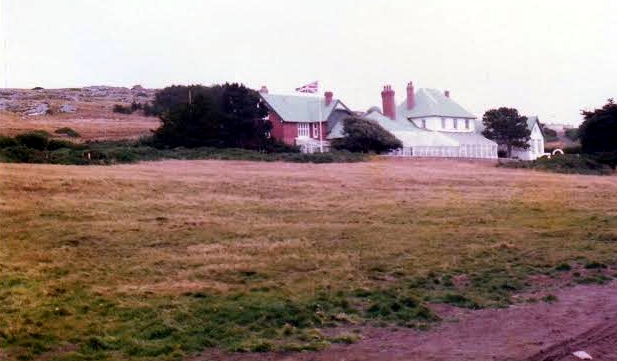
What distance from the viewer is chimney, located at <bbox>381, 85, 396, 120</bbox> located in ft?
260

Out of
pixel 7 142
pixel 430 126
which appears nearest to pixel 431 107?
pixel 430 126

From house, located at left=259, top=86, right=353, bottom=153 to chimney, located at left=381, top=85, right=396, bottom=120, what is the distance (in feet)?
14.7

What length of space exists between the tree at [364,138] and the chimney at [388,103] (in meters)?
12.0

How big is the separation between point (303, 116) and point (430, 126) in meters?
15.3

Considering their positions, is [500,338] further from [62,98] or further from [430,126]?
[62,98]

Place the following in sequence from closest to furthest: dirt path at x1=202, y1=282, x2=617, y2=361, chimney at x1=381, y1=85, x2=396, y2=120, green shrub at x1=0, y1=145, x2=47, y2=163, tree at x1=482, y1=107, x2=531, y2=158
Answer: dirt path at x1=202, y1=282, x2=617, y2=361, green shrub at x1=0, y1=145, x2=47, y2=163, chimney at x1=381, y1=85, x2=396, y2=120, tree at x1=482, y1=107, x2=531, y2=158

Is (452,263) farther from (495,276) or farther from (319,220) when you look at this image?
(319,220)

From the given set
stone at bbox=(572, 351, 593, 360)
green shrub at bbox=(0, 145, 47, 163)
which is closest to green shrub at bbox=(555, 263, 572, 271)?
stone at bbox=(572, 351, 593, 360)

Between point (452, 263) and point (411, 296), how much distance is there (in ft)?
11.7

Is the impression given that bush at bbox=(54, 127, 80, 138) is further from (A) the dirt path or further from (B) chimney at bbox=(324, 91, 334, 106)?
(A) the dirt path

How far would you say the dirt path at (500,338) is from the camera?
9781 millimetres

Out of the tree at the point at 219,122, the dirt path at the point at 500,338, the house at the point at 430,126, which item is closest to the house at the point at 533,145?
the house at the point at 430,126

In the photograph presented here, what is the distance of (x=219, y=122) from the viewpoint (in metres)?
61.5

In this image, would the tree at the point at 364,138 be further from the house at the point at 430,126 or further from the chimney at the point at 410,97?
the chimney at the point at 410,97
